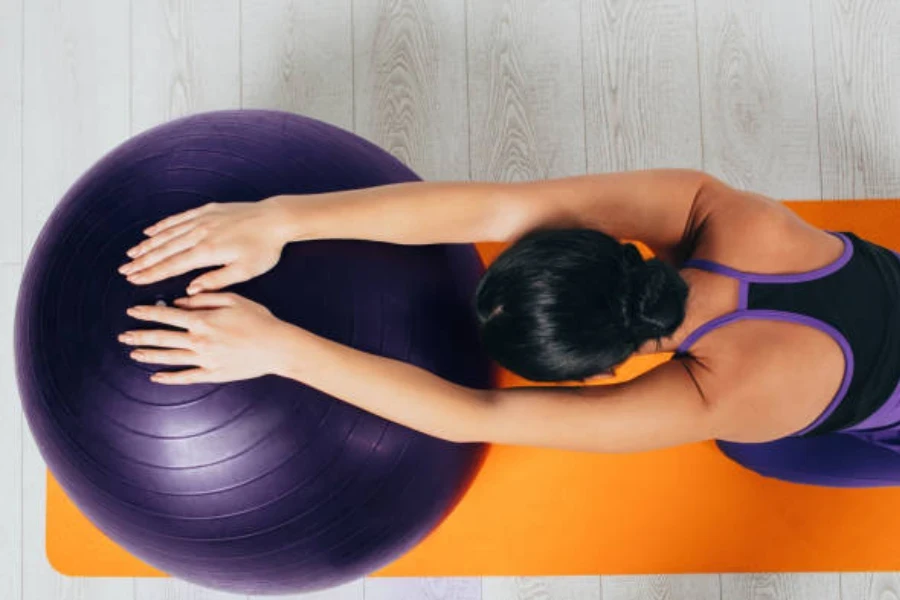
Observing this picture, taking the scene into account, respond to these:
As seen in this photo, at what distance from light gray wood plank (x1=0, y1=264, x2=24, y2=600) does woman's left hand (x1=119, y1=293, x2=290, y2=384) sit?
1037 millimetres

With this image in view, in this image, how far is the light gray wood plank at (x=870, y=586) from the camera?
5.99 feet

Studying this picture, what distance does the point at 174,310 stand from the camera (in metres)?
1.08

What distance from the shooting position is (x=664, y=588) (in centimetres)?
184

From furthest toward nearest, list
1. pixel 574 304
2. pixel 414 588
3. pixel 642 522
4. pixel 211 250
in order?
pixel 414 588, pixel 642 522, pixel 211 250, pixel 574 304

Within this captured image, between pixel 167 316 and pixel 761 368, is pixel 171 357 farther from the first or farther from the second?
pixel 761 368

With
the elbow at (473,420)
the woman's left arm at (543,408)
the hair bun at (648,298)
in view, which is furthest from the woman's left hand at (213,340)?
the hair bun at (648,298)

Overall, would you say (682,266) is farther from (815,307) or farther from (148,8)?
(148,8)

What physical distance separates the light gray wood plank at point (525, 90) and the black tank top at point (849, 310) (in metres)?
0.84

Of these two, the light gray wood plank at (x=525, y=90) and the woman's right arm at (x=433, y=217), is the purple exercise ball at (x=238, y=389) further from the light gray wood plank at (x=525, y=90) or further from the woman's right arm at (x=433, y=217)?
the light gray wood plank at (x=525, y=90)

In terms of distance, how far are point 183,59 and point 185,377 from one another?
119 cm

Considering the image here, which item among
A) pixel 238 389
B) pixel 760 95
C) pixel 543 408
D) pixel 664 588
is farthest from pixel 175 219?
pixel 760 95

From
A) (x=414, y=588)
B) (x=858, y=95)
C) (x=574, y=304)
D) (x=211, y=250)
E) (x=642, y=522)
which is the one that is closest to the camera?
(x=574, y=304)

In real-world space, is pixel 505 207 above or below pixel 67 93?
below

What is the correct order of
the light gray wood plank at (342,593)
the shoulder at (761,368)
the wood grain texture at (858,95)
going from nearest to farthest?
the shoulder at (761,368), the light gray wood plank at (342,593), the wood grain texture at (858,95)
